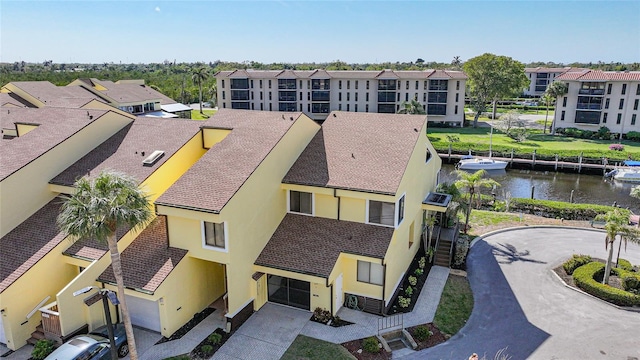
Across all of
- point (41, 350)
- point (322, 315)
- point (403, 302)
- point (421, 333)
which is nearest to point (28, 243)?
point (41, 350)

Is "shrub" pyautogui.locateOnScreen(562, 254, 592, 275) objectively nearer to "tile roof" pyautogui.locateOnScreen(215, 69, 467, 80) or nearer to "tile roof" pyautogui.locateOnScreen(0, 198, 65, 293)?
"tile roof" pyautogui.locateOnScreen(0, 198, 65, 293)

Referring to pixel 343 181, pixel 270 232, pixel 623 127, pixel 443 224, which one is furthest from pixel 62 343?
pixel 623 127

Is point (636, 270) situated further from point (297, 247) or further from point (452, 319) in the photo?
point (297, 247)

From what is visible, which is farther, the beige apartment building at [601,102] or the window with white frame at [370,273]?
the beige apartment building at [601,102]

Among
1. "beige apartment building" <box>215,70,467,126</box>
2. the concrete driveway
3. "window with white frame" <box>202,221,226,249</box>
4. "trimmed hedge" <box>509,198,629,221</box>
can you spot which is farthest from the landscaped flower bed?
"beige apartment building" <box>215,70,467,126</box>

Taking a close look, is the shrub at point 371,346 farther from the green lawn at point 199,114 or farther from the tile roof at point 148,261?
the green lawn at point 199,114

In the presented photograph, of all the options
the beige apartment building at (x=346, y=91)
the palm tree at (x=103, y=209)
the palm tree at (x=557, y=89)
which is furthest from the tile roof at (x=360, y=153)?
the beige apartment building at (x=346, y=91)
